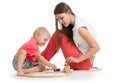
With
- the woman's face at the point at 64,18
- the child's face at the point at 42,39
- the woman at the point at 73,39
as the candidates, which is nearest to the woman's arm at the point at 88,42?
the woman at the point at 73,39

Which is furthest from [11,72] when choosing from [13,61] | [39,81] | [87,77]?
[87,77]

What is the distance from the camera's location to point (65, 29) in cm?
388

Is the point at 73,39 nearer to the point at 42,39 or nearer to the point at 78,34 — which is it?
the point at 78,34

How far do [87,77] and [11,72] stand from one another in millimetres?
643

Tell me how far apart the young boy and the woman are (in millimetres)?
142

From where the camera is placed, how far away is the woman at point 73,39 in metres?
3.75

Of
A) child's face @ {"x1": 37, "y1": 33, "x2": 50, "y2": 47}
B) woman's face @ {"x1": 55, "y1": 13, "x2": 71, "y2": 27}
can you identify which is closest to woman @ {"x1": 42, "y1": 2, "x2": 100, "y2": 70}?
woman's face @ {"x1": 55, "y1": 13, "x2": 71, "y2": 27}

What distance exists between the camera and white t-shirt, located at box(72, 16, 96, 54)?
3.79 metres

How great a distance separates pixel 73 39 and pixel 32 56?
0.36m

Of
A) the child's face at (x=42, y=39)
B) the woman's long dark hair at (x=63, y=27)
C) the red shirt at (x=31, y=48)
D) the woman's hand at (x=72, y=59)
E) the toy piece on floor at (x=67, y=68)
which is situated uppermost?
the woman's long dark hair at (x=63, y=27)

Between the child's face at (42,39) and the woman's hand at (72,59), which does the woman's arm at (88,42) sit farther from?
the child's face at (42,39)

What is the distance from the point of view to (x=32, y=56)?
3.77 metres

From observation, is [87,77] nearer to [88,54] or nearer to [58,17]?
[88,54]

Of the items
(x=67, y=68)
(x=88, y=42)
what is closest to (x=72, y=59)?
(x=67, y=68)
